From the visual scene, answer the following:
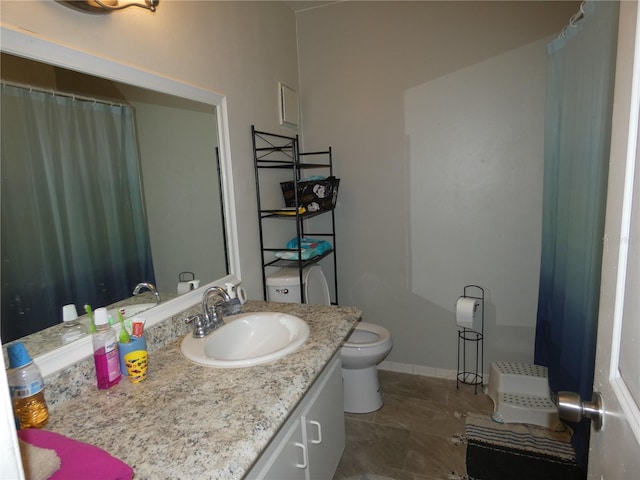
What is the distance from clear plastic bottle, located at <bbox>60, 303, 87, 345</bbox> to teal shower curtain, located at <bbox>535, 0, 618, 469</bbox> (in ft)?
5.94

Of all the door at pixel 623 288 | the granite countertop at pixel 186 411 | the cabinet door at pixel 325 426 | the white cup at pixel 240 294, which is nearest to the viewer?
the door at pixel 623 288

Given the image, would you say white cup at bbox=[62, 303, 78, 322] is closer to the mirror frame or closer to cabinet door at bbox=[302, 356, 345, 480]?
the mirror frame

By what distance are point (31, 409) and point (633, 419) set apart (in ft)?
3.93

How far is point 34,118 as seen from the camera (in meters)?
1.05

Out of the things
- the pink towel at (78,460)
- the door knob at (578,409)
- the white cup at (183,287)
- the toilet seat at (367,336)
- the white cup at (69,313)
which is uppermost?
the white cup at (69,313)

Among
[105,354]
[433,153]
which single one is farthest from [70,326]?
[433,153]

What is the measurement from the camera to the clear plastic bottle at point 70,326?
1103 mm

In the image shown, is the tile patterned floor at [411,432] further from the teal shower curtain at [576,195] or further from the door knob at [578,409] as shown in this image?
the door knob at [578,409]

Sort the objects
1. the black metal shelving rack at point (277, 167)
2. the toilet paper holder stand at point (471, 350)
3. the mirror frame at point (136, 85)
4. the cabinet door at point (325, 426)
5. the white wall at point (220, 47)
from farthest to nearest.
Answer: the toilet paper holder stand at point (471, 350), the black metal shelving rack at point (277, 167), the cabinet door at point (325, 426), the white wall at point (220, 47), the mirror frame at point (136, 85)

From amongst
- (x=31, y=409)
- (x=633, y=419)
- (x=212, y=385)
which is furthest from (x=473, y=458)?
(x=31, y=409)

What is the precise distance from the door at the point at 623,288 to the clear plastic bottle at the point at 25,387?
118cm

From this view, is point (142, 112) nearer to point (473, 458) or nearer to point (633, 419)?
point (633, 419)

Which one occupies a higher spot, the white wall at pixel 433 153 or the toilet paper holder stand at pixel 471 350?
the white wall at pixel 433 153

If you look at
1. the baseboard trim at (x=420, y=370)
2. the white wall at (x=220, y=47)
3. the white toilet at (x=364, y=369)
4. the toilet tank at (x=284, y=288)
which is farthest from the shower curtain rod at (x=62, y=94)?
the baseboard trim at (x=420, y=370)
